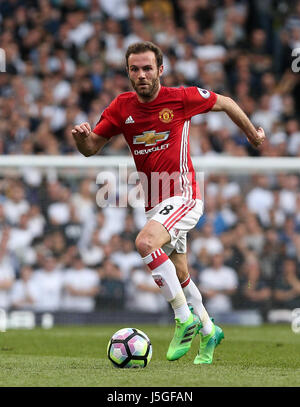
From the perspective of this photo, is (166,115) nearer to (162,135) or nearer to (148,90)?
(162,135)

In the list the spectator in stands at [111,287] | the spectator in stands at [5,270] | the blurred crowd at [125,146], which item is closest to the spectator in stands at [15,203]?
the blurred crowd at [125,146]

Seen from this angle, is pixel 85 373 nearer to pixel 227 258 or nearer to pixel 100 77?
pixel 227 258

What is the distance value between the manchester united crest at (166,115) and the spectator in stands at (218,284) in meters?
6.16

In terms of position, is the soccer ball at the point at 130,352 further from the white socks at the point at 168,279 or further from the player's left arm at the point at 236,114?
the player's left arm at the point at 236,114

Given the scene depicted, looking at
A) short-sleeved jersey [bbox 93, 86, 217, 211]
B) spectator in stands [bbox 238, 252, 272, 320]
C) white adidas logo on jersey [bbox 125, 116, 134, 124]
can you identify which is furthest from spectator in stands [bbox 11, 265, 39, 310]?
white adidas logo on jersey [bbox 125, 116, 134, 124]

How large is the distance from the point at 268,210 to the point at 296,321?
1.73 metres

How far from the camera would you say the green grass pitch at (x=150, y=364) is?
19.5 feet

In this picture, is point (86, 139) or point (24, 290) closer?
point (86, 139)

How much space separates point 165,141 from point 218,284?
20.5ft

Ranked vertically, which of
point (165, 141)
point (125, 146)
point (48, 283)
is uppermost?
point (165, 141)

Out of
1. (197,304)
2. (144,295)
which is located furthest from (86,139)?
(144,295)

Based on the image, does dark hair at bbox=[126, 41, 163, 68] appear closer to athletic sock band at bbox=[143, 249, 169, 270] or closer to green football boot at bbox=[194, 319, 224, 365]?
athletic sock band at bbox=[143, 249, 169, 270]

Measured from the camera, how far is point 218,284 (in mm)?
13336

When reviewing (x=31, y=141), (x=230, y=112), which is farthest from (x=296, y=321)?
(x=230, y=112)
